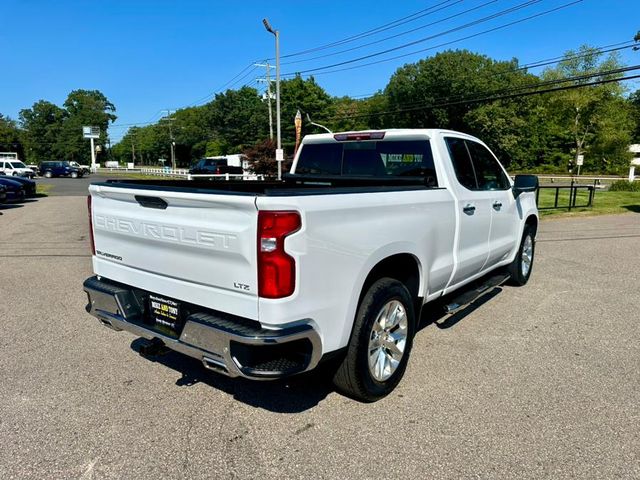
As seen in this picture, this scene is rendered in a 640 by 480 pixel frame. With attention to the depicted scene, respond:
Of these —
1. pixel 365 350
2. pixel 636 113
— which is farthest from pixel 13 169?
pixel 636 113

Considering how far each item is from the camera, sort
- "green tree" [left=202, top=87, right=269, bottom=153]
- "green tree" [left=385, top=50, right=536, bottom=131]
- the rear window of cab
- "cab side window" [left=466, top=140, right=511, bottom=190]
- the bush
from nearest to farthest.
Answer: the rear window of cab, "cab side window" [left=466, top=140, right=511, bottom=190], the bush, "green tree" [left=385, top=50, right=536, bottom=131], "green tree" [left=202, top=87, right=269, bottom=153]

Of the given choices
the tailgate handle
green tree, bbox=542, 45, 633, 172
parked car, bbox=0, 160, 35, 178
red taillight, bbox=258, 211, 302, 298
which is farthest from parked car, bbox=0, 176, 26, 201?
green tree, bbox=542, 45, 633, 172

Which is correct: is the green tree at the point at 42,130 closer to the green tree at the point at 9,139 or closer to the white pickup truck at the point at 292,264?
the green tree at the point at 9,139

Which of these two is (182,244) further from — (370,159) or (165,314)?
(370,159)

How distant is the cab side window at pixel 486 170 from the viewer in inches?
Answer: 190

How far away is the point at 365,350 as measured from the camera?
3.12 metres

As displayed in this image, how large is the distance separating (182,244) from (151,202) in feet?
1.34

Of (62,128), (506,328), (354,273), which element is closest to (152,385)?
(354,273)

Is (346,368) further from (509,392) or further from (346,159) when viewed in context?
(346,159)

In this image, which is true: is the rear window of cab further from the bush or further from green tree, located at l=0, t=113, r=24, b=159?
green tree, located at l=0, t=113, r=24, b=159

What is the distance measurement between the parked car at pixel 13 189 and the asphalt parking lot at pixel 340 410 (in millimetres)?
14310

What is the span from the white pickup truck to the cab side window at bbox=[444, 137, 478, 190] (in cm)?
2

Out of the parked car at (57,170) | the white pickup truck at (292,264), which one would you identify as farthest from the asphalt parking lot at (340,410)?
the parked car at (57,170)

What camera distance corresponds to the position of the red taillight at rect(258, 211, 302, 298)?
98.8 inches
